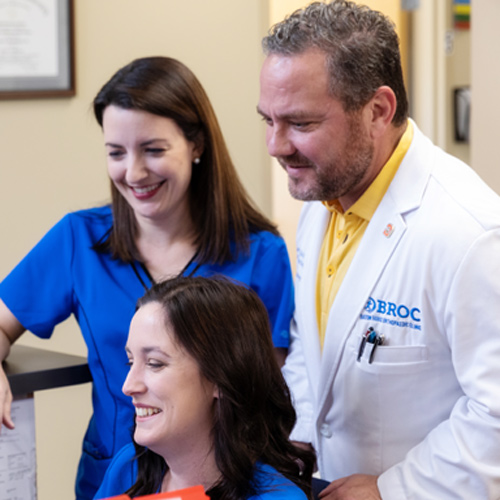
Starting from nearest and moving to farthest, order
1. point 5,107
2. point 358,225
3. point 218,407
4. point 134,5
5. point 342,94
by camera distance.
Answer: point 218,407, point 342,94, point 358,225, point 5,107, point 134,5

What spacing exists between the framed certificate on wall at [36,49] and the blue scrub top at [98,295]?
852 millimetres

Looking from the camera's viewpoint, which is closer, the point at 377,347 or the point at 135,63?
the point at 377,347

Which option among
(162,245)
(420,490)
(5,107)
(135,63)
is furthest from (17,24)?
(420,490)

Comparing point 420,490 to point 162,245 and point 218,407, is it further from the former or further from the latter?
point 162,245

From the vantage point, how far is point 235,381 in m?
1.31

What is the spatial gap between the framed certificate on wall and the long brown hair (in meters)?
0.81

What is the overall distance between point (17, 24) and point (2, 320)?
1105 millimetres

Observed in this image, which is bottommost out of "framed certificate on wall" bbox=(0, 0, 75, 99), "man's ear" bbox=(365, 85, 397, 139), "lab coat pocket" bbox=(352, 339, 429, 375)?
"lab coat pocket" bbox=(352, 339, 429, 375)

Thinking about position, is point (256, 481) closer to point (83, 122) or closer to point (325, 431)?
point (325, 431)

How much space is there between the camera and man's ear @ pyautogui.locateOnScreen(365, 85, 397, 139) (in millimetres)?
1461

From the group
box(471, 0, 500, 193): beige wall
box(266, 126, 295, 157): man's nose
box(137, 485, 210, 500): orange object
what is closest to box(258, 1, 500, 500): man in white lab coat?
box(266, 126, 295, 157): man's nose

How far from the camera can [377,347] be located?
1.44 m

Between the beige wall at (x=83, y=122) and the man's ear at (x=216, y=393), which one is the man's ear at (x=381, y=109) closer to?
the man's ear at (x=216, y=393)

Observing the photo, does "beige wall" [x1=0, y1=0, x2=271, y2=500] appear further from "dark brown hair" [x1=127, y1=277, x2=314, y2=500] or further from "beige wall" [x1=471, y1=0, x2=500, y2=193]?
"dark brown hair" [x1=127, y1=277, x2=314, y2=500]
